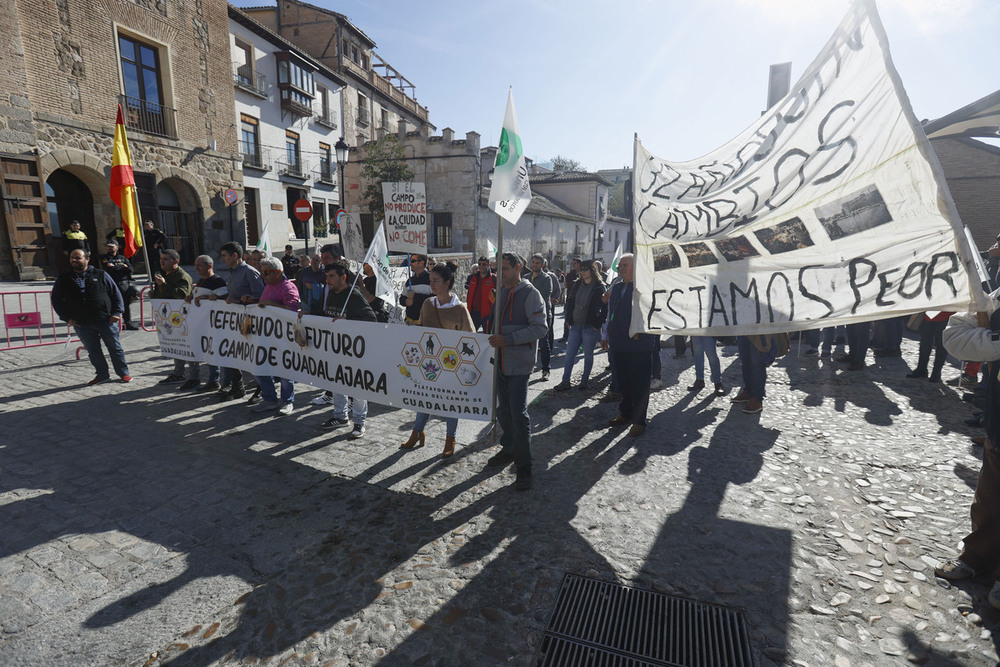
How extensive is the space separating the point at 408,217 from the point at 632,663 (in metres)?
7.81

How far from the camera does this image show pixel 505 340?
4367mm

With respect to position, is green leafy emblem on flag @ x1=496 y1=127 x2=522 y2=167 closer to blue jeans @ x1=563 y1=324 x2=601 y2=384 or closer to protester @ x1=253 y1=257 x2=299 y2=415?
protester @ x1=253 y1=257 x2=299 y2=415

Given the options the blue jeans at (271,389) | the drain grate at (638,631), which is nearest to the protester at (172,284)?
the blue jeans at (271,389)

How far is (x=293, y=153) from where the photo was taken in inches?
1096

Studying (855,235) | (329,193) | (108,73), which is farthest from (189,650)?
(329,193)

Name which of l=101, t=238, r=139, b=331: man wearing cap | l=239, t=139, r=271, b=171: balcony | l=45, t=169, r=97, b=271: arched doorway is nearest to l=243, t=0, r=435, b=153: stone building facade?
l=239, t=139, r=271, b=171: balcony

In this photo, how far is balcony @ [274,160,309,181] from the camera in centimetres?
2618

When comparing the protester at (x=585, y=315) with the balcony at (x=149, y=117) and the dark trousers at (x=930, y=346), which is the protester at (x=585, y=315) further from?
the balcony at (x=149, y=117)

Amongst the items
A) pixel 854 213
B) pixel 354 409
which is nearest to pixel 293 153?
pixel 354 409

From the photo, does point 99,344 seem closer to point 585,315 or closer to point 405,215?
point 405,215

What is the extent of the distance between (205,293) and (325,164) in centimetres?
2689

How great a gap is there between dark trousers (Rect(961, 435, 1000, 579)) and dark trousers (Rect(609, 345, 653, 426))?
280cm

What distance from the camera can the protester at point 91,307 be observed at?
6867 millimetres

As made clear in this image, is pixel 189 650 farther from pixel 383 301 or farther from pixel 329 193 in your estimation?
pixel 329 193
